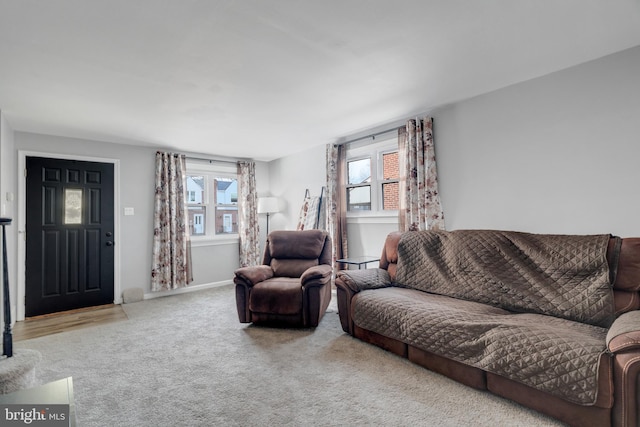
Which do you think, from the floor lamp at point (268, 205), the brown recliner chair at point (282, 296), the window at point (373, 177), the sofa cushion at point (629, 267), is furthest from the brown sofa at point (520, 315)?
the floor lamp at point (268, 205)

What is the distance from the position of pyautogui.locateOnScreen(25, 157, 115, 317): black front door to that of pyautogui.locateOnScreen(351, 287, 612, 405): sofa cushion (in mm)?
3853

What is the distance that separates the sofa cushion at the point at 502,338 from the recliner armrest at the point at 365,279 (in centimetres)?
26

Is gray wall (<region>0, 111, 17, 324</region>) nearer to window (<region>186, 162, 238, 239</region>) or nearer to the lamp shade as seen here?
window (<region>186, 162, 238, 239</region>)

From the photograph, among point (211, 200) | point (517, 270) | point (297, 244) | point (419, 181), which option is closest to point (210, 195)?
point (211, 200)

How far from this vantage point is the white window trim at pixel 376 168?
395 cm

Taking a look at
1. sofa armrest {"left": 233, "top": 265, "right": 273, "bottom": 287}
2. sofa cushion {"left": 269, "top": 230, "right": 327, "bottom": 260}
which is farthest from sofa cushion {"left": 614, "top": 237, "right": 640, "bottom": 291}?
sofa armrest {"left": 233, "top": 265, "right": 273, "bottom": 287}

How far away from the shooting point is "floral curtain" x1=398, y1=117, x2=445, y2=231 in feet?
11.0

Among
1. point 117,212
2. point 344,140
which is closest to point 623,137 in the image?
point 344,140

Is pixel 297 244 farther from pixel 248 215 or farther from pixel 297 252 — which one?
pixel 248 215

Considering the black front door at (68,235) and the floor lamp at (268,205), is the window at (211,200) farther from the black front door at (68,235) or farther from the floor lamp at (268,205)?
the black front door at (68,235)

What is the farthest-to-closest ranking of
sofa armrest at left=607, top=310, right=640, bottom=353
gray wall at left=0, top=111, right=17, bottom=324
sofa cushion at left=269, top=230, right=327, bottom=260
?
sofa cushion at left=269, top=230, right=327, bottom=260 < gray wall at left=0, top=111, right=17, bottom=324 < sofa armrest at left=607, top=310, right=640, bottom=353

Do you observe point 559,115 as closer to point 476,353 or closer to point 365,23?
point 365,23

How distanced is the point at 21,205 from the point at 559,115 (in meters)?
5.85

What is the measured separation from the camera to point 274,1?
1643 millimetres
